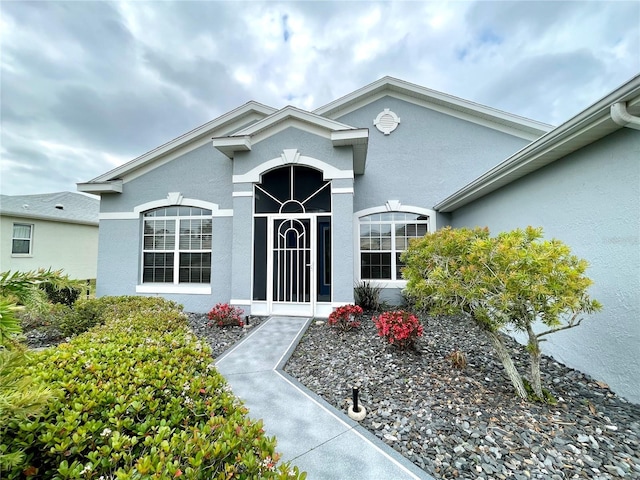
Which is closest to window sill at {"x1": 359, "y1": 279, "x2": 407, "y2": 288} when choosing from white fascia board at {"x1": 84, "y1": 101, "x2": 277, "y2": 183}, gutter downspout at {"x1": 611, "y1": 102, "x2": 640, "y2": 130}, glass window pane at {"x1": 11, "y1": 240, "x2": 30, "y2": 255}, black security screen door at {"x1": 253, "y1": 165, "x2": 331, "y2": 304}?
black security screen door at {"x1": 253, "y1": 165, "x2": 331, "y2": 304}

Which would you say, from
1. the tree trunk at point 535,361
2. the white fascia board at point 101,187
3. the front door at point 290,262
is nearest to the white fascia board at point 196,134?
the white fascia board at point 101,187

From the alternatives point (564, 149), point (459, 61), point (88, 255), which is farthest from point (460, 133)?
point (88, 255)

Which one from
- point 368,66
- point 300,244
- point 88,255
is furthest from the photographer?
point 88,255

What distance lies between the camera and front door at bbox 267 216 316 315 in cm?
785

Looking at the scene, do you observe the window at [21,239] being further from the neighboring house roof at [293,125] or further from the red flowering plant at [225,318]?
the red flowering plant at [225,318]

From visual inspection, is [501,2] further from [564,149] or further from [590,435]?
[590,435]

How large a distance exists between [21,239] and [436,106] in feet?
70.0

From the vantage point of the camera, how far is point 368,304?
28.1ft

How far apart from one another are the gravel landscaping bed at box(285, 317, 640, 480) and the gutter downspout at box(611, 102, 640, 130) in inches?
139

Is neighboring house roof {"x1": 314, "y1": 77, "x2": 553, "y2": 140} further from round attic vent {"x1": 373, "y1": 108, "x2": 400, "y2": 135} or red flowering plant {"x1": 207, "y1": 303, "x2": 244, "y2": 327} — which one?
red flowering plant {"x1": 207, "y1": 303, "x2": 244, "y2": 327}

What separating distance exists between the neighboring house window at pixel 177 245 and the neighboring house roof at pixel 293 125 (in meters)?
2.61

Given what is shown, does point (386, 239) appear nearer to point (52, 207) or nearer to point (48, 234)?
point (48, 234)

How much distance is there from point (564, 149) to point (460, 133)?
6.20 metres

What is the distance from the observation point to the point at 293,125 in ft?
25.8
